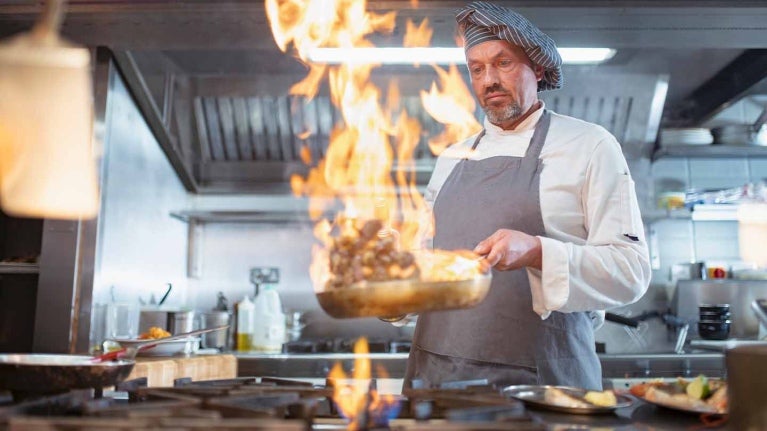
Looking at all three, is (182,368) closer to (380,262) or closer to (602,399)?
(380,262)

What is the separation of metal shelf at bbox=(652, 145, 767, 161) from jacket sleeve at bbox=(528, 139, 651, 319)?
277 centimetres

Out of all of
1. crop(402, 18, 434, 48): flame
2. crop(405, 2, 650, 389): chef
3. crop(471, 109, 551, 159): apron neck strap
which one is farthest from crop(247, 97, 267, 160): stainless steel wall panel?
crop(471, 109, 551, 159): apron neck strap

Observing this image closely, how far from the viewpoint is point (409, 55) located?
3.83 m

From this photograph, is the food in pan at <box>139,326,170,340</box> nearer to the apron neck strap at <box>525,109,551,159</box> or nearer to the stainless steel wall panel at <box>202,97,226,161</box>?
the stainless steel wall panel at <box>202,97,226,161</box>

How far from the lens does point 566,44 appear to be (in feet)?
10.7

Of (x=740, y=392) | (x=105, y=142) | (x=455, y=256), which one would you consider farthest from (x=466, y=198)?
(x=105, y=142)

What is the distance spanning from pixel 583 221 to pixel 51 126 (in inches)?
112

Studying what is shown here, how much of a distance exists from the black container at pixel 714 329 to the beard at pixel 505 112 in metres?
→ 2.93

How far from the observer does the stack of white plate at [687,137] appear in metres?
4.39

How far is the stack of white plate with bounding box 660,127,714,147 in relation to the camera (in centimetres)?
439

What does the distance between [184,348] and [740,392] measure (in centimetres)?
285

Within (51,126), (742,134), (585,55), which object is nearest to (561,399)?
(585,55)

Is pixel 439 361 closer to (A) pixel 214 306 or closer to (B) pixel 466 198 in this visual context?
(B) pixel 466 198

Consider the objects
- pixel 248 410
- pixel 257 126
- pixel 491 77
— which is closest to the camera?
pixel 248 410
